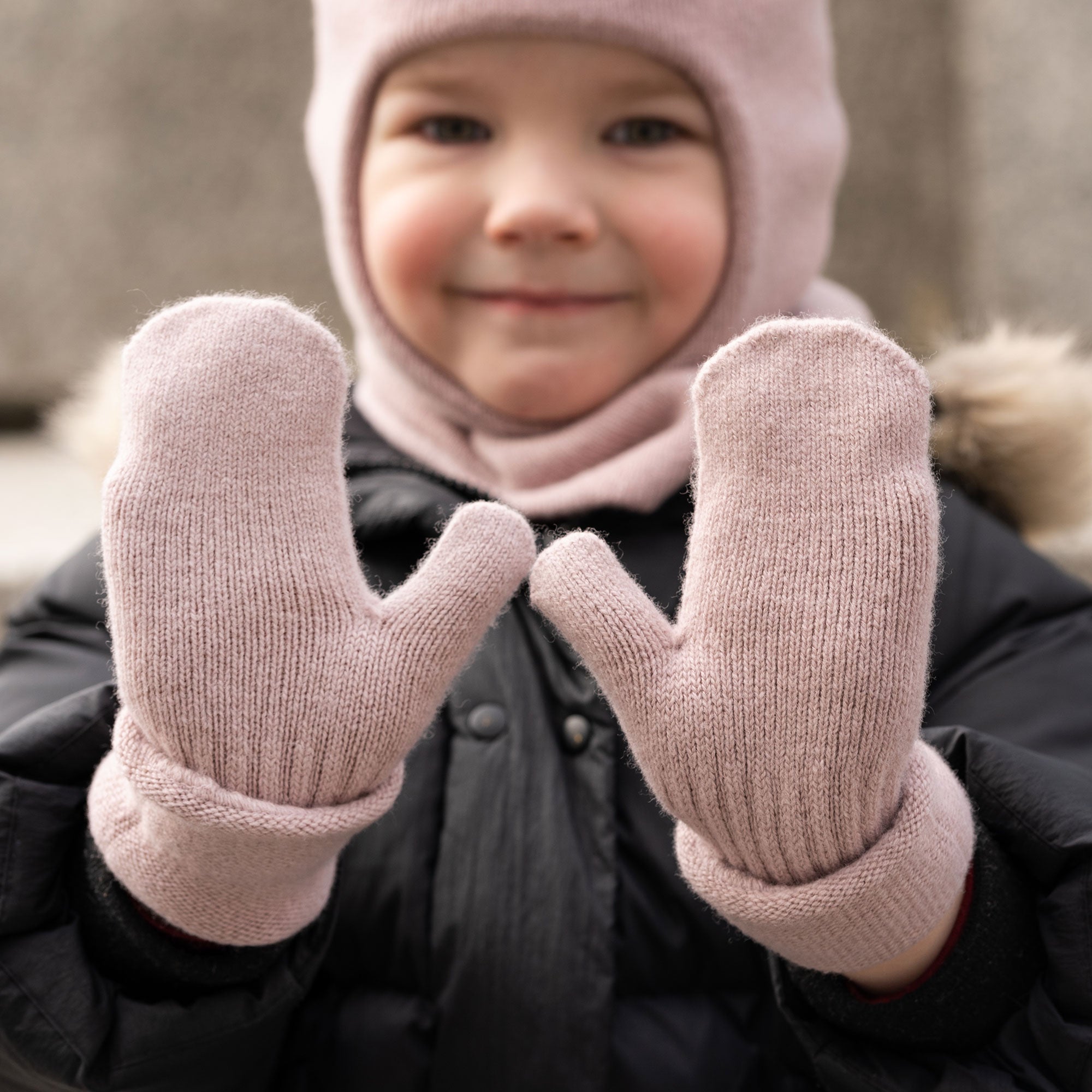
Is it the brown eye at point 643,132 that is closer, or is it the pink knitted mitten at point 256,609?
the pink knitted mitten at point 256,609

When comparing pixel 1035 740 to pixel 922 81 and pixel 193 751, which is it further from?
pixel 922 81

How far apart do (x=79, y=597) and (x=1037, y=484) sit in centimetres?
68

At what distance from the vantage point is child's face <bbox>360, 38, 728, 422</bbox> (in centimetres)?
71

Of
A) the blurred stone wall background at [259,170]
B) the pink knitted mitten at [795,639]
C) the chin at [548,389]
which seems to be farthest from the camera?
the blurred stone wall background at [259,170]

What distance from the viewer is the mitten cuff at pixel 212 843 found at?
44 centimetres

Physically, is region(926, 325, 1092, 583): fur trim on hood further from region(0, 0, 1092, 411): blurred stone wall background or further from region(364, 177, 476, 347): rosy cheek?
region(0, 0, 1092, 411): blurred stone wall background

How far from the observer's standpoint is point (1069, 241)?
1373 millimetres

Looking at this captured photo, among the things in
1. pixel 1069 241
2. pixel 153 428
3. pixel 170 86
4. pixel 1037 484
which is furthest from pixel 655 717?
pixel 170 86

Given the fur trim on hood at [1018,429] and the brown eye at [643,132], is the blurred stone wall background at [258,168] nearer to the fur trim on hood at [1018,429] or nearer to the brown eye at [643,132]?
the fur trim on hood at [1018,429]

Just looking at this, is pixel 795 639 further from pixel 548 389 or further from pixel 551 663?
pixel 548 389

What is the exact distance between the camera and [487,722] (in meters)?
0.65

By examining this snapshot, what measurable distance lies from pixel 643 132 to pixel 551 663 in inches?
13.9

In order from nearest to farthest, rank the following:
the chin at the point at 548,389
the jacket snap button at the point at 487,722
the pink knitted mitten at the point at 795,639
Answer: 1. the pink knitted mitten at the point at 795,639
2. the jacket snap button at the point at 487,722
3. the chin at the point at 548,389

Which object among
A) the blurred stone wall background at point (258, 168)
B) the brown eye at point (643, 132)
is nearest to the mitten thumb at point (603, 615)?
the brown eye at point (643, 132)
